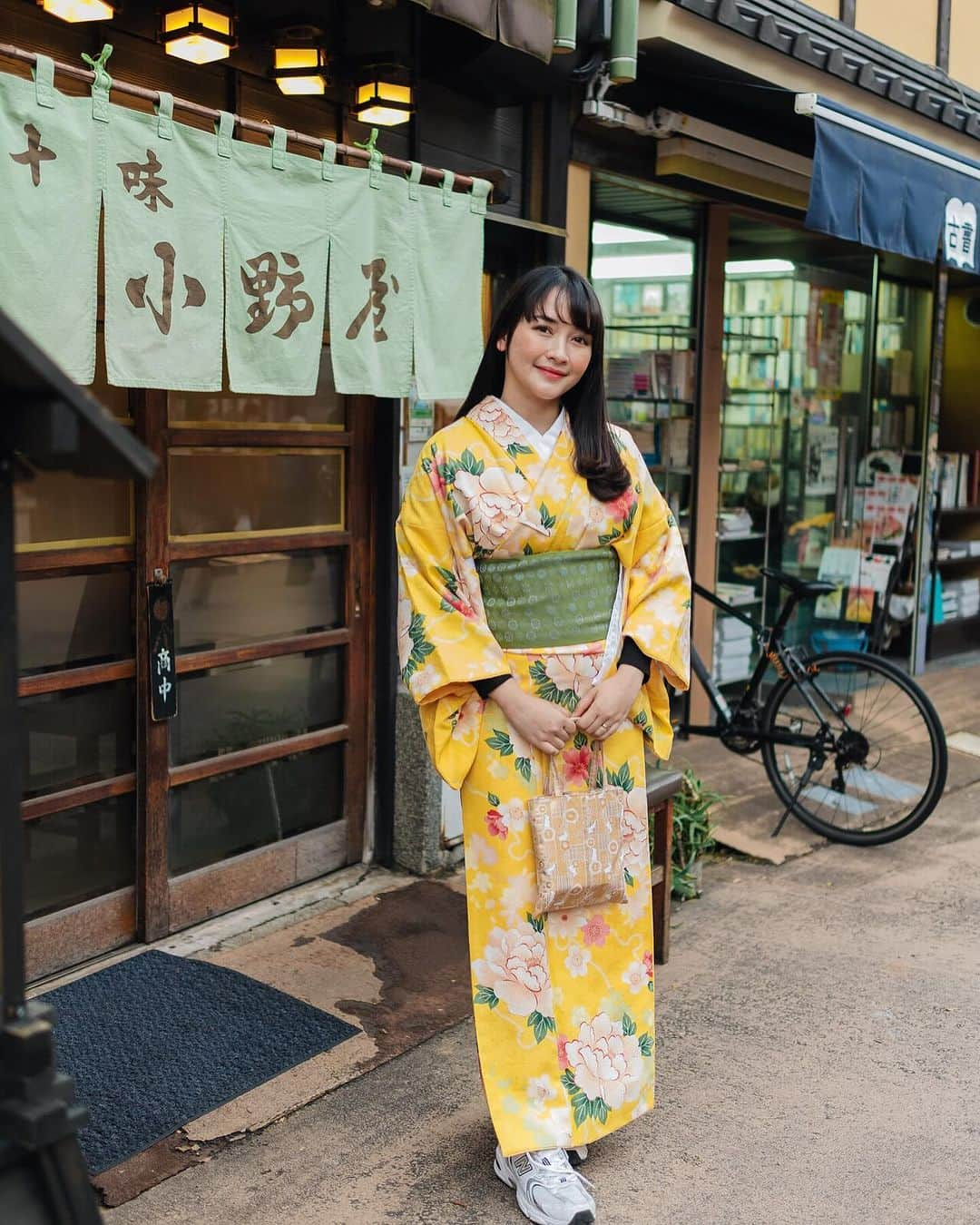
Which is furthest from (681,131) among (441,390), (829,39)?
(441,390)

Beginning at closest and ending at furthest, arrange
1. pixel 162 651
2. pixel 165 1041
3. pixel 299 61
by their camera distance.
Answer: pixel 165 1041 → pixel 162 651 → pixel 299 61

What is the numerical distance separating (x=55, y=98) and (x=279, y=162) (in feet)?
3.03

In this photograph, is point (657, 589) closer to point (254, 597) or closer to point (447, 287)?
point (447, 287)

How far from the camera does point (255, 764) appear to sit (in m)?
5.57

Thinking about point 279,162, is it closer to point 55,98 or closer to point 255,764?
point 55,98

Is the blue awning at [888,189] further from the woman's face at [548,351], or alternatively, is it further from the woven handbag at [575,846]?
the woven handbag at [575,846]

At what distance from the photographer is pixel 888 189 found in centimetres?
698

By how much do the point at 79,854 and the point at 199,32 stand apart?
2959 mm

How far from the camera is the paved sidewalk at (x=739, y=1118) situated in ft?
11.7

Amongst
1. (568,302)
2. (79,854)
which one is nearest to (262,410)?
(79,854)

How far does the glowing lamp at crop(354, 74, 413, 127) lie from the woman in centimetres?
211

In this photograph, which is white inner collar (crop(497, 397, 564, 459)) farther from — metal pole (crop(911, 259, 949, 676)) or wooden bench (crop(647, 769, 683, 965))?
metal pole (crop(911, 259, 949, 676))

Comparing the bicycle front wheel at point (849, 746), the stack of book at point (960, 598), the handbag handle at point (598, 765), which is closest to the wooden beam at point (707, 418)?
the bicycle front wheel at point (849, 746)

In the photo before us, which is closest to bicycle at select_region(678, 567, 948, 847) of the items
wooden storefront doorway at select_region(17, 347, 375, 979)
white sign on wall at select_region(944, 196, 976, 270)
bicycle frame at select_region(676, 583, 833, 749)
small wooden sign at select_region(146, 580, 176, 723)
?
bicycle frame at select_region(676, 583, 833, 749)
